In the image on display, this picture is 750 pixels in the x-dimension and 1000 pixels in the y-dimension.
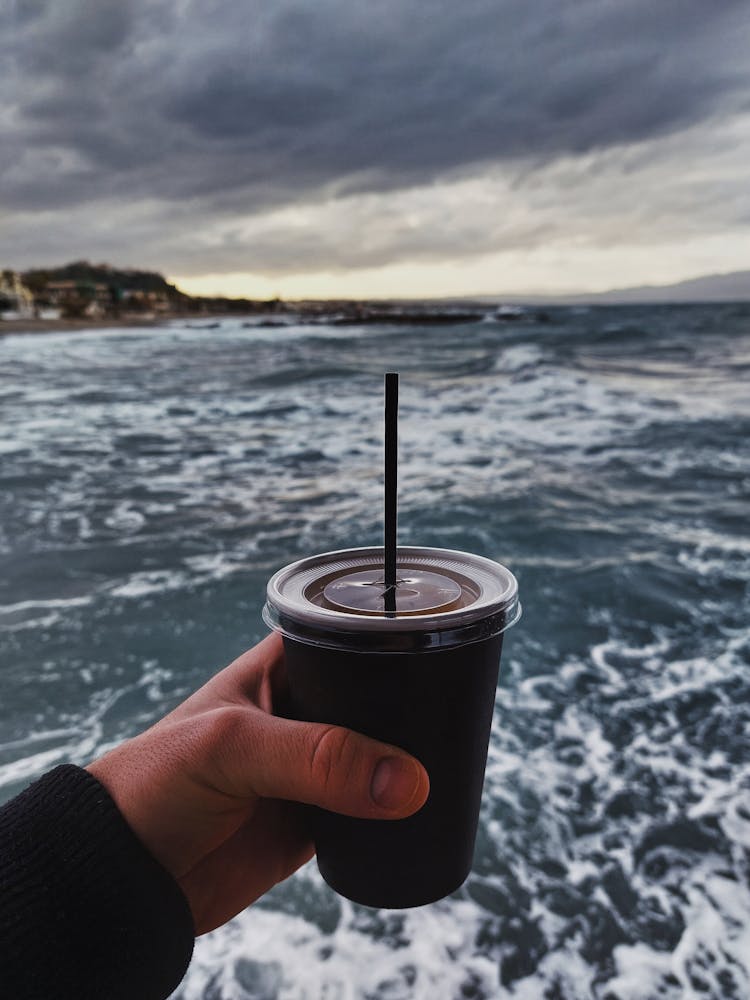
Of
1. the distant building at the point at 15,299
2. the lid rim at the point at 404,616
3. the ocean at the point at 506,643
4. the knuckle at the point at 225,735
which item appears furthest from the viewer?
the distant building at the point at 15,299

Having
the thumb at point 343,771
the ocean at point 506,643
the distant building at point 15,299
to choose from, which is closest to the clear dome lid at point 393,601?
the thumb at point 343,771

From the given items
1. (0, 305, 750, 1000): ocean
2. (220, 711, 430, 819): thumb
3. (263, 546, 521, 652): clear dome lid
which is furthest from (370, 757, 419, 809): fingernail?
(0, 305, 750, 1000): ocean

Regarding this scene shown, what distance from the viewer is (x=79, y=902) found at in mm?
1121

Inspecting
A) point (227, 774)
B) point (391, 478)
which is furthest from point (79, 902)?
point (391, 478)

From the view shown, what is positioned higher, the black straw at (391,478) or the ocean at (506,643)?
the black straw at (391,478)

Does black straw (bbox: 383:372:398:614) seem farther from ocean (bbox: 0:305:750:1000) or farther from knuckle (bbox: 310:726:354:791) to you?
ocean (bbox: 0:305:750:1000)

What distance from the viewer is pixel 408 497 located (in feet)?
26.8

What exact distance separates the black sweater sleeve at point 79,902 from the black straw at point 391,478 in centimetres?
Result: 57

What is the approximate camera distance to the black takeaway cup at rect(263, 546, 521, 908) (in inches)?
42.4

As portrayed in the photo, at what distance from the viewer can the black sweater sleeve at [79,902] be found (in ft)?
3.59

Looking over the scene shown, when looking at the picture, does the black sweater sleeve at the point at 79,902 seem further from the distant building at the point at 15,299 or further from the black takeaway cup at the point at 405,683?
the distant building at the point at 15,299

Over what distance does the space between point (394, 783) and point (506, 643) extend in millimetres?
3907

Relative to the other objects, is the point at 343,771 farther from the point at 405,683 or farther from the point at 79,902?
the point at 79,902

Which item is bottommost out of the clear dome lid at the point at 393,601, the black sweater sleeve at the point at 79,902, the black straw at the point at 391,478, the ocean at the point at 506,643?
the ocean at the point at 506,643
